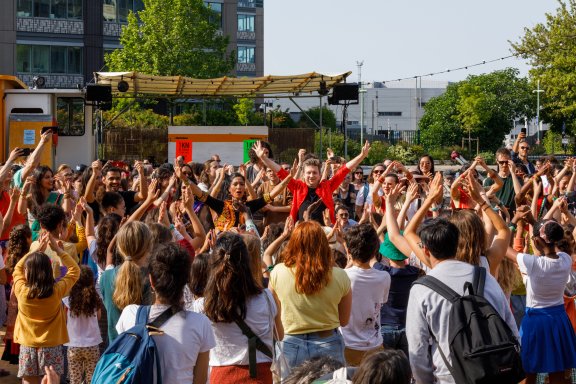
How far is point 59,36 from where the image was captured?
53250mm

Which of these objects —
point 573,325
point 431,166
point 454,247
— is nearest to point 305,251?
point 454,247

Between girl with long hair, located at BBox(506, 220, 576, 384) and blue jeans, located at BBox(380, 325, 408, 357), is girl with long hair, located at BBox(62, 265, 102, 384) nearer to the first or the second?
blue jeans, located at BBox(380, 325, 408, 357)

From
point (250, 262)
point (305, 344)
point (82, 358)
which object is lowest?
point (82, 358)

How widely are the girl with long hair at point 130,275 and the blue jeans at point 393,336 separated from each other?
2044 millimetres

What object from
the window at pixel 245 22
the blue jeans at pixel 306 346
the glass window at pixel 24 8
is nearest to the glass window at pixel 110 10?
the glass window at pixel 24 8

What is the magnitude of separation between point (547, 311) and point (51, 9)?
49.6 m

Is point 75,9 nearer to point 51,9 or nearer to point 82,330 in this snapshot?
point 51,9

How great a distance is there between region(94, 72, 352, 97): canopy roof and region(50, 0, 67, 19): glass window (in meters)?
30.3

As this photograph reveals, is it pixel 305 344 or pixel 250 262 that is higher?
pixel 250 262

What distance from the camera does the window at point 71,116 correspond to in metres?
23.4

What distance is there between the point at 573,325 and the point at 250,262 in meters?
3.82

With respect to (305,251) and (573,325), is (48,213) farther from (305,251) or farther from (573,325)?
(573,325)

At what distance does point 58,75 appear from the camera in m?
53.7

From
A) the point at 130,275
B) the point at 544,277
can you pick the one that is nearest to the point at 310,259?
the point at 130,275
